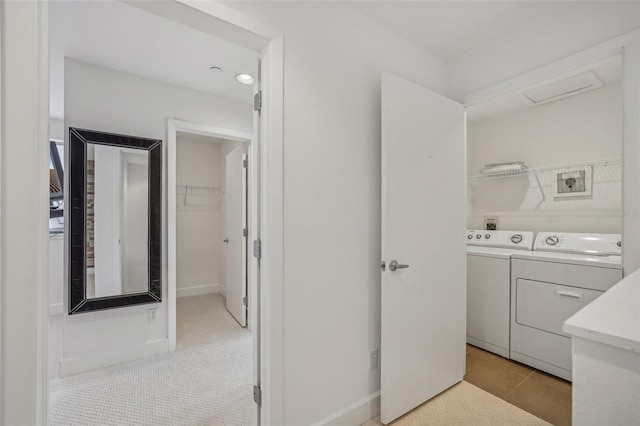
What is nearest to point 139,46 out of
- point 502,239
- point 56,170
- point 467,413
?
point 56,170

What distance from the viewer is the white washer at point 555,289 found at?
1889 millimetres

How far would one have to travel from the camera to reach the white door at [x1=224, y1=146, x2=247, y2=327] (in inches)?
120

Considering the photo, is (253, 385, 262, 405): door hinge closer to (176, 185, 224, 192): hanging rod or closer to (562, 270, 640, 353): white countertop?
(562, 270, 640, 353): white countertop

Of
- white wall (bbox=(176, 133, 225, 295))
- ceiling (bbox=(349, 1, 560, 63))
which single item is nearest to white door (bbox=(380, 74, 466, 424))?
ceiling (bbox=(349, 1, 560, 63))

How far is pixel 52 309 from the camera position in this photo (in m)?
3.44

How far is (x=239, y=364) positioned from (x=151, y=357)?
796 millimetres

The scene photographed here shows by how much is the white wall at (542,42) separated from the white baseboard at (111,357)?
3247 millimetres

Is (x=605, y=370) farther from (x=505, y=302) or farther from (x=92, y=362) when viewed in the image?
(x=92, y=362)

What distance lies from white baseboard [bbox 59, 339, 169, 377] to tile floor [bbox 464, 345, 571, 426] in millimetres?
2559

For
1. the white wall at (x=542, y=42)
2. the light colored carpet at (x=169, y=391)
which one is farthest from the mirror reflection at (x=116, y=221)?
the white wall at (x=542, y=42)

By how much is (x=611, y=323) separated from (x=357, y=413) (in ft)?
4.56

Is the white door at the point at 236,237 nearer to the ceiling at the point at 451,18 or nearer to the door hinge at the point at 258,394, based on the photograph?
the door hinge at the point at 258,394

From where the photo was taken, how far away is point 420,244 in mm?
1758

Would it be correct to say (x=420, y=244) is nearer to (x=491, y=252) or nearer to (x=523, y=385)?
(x=491, y=252)
